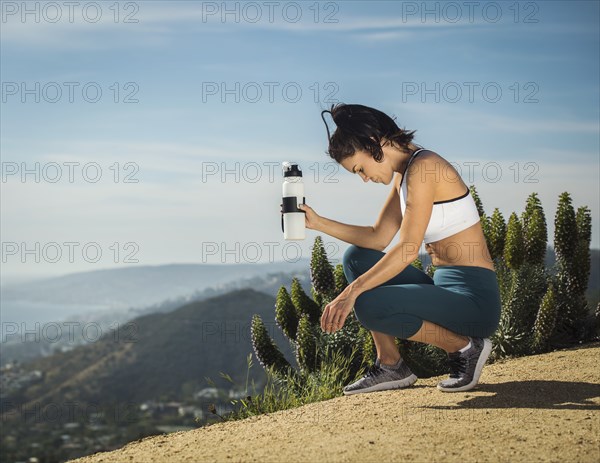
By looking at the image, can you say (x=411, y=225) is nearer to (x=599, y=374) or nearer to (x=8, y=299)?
(x=599, y=374)

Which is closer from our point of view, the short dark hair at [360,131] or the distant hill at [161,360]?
the short dark hair at [360,131]

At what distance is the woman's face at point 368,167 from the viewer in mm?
4633

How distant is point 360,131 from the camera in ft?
15.0

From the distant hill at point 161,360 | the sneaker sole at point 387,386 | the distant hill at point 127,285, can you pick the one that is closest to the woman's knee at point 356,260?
the sneaker sole at point 387,386

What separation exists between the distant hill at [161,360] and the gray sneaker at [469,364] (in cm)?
3396

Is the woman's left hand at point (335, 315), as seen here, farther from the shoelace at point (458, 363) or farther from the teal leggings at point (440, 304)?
Result: the shoelace at point (458, 363)

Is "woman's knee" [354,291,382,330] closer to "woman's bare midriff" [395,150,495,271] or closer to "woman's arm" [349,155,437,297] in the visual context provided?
"woman's arm" [349,155,437,297]

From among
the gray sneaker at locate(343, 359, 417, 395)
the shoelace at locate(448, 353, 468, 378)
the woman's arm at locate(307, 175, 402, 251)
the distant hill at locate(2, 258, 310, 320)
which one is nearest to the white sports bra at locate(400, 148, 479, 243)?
the woman's arm at locate(307, 175, 402, 251)

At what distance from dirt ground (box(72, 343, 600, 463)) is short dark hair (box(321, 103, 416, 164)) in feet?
5.75

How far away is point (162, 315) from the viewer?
4784cm

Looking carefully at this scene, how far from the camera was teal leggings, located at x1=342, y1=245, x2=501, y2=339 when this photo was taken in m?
4.61

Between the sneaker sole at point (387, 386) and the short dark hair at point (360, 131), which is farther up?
the short dark hair at point (360, 131)

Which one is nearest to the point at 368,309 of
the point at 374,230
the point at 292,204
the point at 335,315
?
the point at 335,315

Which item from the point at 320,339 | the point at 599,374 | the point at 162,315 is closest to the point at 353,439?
the point at 599,374
